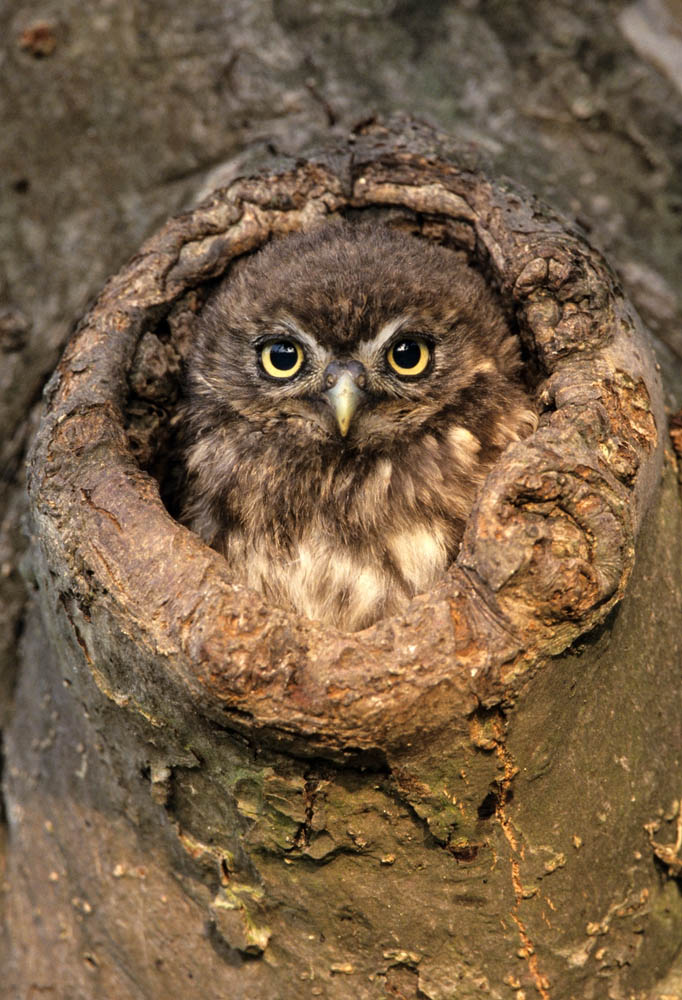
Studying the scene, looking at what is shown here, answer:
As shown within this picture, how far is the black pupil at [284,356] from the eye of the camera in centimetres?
276

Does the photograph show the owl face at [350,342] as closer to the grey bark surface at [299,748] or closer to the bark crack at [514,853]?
the grey bark surface at [299,748]

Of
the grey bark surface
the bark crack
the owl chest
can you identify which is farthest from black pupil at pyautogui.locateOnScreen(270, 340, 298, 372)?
the bark crack

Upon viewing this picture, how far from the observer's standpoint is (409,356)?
2.71 meters

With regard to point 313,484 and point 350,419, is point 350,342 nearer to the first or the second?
point 350,419

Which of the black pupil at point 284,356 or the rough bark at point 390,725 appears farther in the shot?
the black pupil at point 284,356

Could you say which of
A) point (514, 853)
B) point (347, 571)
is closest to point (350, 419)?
point (347, 571)

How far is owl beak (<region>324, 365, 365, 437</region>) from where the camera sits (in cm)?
256

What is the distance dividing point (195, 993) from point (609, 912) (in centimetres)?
100

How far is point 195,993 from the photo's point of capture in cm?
242

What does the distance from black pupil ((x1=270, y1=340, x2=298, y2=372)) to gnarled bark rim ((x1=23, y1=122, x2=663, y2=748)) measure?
0.34 m

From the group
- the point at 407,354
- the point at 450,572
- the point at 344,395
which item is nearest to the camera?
the point at 450,572

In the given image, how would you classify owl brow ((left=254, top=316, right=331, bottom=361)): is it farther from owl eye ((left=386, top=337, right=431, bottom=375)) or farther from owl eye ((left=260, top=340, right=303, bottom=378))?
owl eye ((left=386, top=337, right=431, bottom=375))

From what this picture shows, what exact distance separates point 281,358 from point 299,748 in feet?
3.93

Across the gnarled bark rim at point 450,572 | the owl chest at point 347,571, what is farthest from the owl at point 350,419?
the gnarled bark rim at point 450,572
